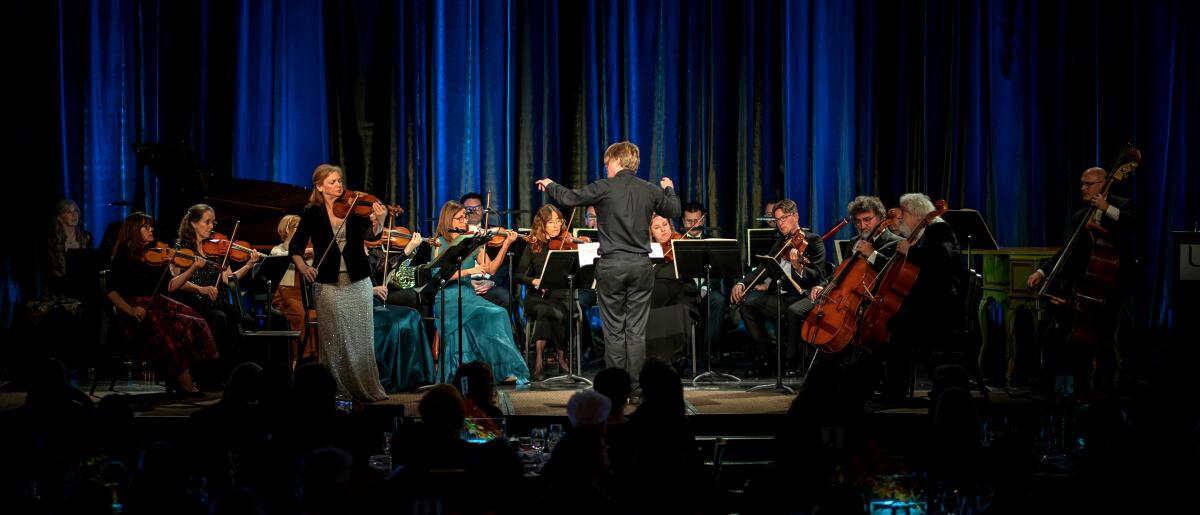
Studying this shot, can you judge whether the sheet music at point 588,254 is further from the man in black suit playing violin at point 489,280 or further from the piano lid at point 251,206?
the piano lid at point 251,206

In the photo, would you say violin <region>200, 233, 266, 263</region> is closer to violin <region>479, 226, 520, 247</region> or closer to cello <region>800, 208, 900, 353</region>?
violin <region>479, 226, 520, 247</region>

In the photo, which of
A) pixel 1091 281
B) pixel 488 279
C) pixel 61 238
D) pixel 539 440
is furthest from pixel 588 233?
pixel 61 238

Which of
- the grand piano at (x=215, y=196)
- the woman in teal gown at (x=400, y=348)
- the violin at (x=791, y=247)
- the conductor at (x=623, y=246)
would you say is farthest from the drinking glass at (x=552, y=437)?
the grand piano at (x=215, y=196)

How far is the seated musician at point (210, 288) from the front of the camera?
7457 mm

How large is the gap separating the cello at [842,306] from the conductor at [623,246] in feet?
3.82

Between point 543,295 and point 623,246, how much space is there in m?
2.23

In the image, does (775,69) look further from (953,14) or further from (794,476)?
(794,476)

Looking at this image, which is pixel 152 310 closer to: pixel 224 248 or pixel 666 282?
pixel 224 248

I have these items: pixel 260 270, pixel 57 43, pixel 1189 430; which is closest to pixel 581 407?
pixel 1189 430

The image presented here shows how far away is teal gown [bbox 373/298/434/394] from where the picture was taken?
747cm

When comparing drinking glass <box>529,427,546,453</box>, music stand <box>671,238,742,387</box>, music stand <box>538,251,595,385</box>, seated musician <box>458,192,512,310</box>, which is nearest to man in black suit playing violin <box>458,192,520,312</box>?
seated musician <box>458,192,512,310</box>

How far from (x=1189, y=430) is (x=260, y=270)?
4.93m

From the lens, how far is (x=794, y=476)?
3.11 meters

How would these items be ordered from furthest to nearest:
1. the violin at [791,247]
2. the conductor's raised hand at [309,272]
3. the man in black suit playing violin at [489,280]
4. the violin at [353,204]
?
the man in black suit playing violin at [489,280], the violin at [791,247], the violin at [353,204], the conductor's raised hand at [309,272]
